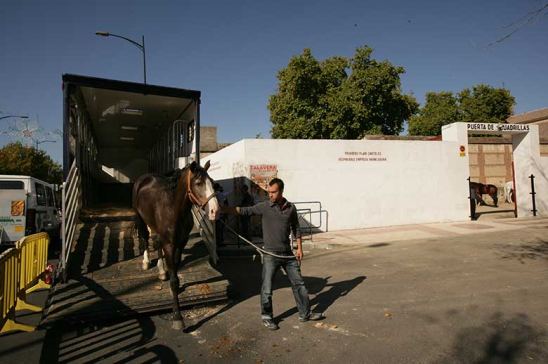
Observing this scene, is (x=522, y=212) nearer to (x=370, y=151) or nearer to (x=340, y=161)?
(x=370, y=151)

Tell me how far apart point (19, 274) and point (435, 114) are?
1556 inches

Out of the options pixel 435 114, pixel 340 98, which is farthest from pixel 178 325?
pixel 435 114

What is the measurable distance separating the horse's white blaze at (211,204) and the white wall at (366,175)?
8530 millimetres

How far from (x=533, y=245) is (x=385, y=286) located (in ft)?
20.8

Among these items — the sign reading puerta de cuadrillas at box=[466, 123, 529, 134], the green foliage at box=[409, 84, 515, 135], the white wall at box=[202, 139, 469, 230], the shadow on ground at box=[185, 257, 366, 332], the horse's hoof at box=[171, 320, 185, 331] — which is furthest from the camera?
the green foliage at box=[409, 84, 515, 135]

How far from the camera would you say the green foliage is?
115 feet

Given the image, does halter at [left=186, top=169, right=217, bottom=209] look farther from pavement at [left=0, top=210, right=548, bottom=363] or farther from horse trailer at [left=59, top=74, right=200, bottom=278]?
horse trailer at [left=59, top=74, right=200, bottom=278]

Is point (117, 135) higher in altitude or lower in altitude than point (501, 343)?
higher

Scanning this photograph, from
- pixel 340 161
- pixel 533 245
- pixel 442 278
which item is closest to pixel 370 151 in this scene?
pixel 340 161

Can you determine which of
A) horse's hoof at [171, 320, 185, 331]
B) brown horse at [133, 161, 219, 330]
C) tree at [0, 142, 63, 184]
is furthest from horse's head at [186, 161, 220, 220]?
tree at [0, 142, 63, 184]

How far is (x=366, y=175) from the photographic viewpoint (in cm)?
1466

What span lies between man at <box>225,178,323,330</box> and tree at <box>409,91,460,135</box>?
3693 centimetres

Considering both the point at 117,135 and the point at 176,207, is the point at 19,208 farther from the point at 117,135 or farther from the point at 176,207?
the point at 176,207

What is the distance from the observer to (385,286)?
21.6 ft
